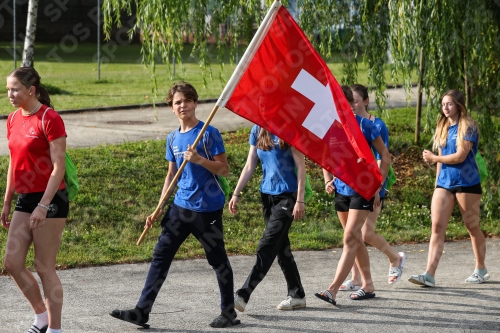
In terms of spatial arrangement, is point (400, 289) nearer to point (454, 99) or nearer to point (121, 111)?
point (454, 99)

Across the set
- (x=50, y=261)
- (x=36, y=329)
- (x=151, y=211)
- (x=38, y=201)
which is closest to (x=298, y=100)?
(x=38, y=201)

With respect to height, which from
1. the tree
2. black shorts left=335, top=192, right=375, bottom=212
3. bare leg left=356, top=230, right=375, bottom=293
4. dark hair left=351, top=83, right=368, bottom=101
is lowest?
bare leg left=356, top=230, right=375, bottom=293

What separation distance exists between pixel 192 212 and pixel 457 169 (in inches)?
105

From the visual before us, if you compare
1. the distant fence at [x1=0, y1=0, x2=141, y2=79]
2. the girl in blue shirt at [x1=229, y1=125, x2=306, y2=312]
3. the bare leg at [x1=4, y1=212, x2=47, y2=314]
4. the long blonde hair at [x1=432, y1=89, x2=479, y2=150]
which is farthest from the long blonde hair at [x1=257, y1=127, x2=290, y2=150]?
the distant fence at [x1=0, y1=0, x2=141, y2=79]

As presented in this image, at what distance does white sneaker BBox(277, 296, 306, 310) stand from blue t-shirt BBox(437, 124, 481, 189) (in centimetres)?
182

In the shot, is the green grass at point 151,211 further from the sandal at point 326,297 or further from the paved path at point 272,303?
the sandal at point 326,297

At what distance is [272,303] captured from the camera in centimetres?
703

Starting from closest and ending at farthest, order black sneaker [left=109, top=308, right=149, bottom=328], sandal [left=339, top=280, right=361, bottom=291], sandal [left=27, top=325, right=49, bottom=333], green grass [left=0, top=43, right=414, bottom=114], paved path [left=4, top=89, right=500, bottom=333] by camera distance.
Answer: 1. sandal [left=27, top=325, right=49, bottom=333]
2. black sneaker [left=109, top=308, right=149, bottom=328]
3. paved path [left=4, top=89, right=500, bottom=333]
4. sandal [left=339, top=280, right=361, bottom=291]
5. green grass [left=0, top=43, right=414, bottom=114]

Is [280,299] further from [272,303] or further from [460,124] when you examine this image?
[460,124]

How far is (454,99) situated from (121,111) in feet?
36.4

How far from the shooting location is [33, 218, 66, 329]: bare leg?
221 inches

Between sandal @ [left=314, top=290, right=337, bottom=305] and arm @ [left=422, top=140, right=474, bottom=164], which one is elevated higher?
arm @ [left=422, top=140, right=474, bottom=164]

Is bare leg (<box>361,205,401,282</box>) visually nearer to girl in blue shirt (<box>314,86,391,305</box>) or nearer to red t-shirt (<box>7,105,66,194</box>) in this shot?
girl in blue shirt (<box>314,86,391,305</box>)

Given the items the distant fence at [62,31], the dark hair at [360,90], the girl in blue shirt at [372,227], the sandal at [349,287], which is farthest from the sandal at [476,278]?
the distant fence at [62,31]
